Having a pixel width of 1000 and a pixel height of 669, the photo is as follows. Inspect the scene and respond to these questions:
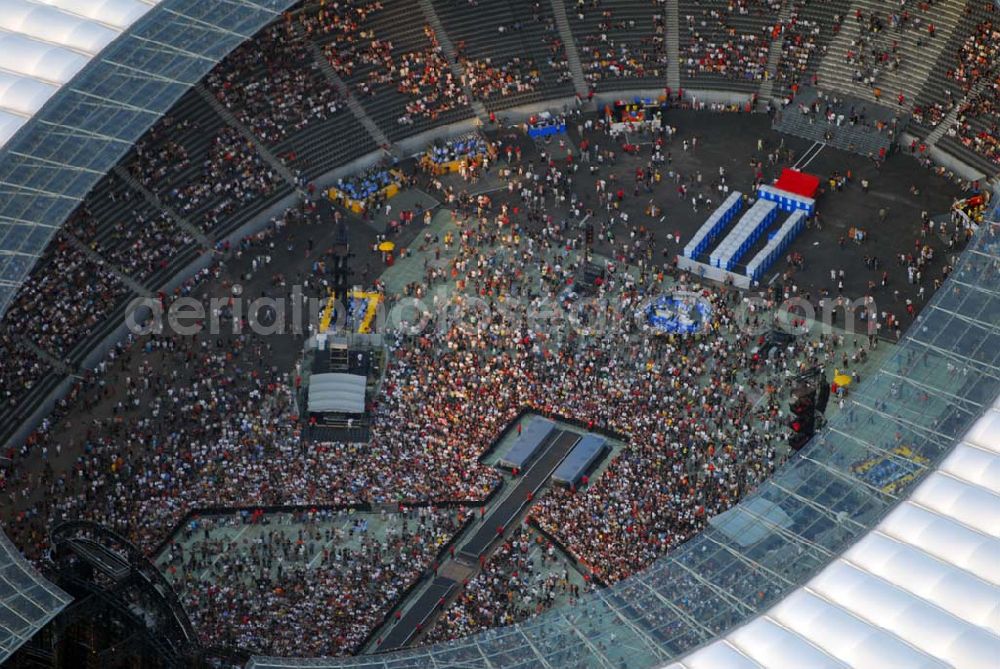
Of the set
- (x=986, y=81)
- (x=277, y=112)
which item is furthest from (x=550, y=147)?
(x=986, y=81)

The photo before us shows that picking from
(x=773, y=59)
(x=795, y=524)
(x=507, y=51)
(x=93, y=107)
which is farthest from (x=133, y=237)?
(x=795, y=524)

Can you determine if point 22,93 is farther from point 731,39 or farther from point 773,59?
point 773,59

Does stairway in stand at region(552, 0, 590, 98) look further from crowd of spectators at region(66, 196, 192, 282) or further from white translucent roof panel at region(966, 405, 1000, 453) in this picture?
white translucent roof panel at region(966, 405, 1000, 453)

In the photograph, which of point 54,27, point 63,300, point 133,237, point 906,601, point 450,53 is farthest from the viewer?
point 450,53

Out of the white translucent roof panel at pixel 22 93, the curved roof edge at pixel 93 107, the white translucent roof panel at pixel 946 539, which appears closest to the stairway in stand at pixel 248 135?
the curved roof edge at pixel 93 107

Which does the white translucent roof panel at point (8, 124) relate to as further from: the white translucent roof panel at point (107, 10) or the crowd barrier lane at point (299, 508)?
the crowd barrier lane at point (299, 508)

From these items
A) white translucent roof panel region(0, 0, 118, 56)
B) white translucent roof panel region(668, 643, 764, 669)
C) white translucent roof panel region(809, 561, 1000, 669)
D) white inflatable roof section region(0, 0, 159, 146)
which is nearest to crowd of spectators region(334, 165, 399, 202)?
white inflatable roof section region(0, 0, 159, 146)
